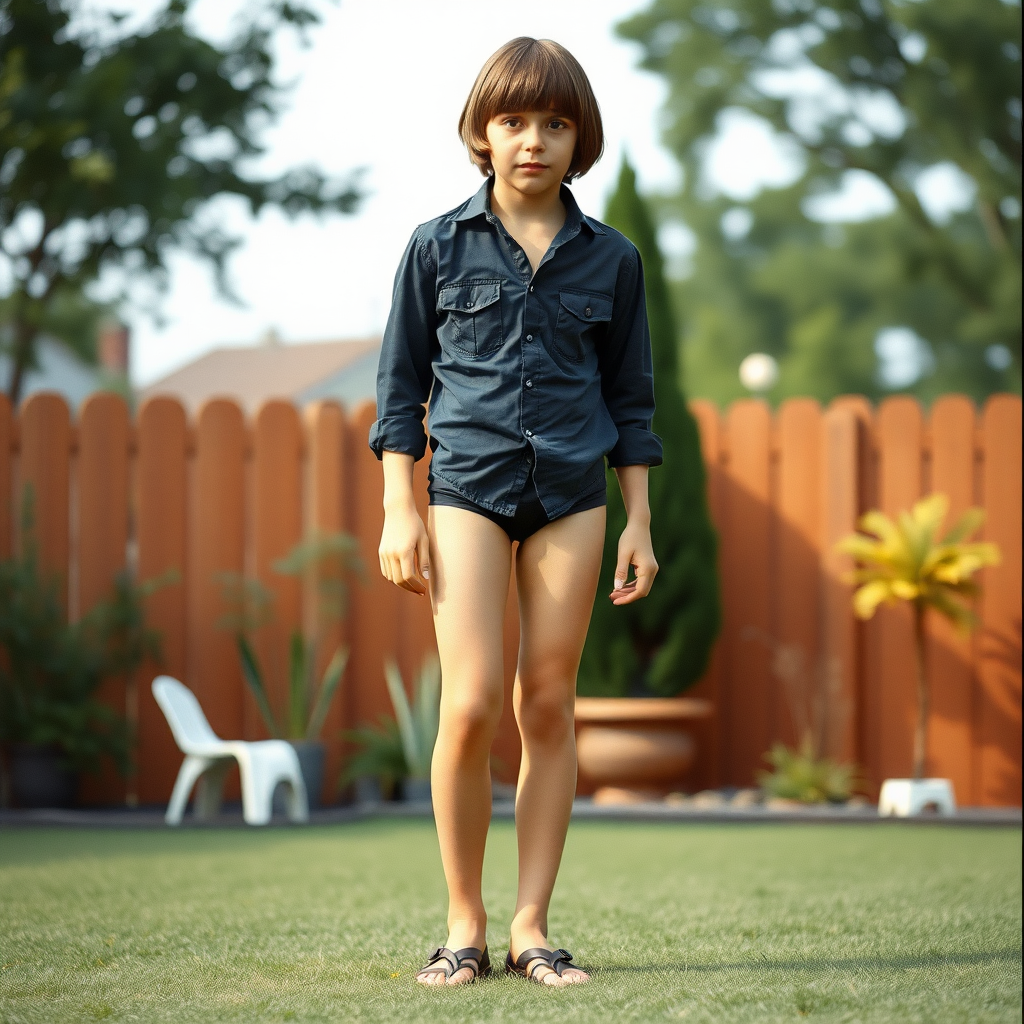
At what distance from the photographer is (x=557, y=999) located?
7.18ft

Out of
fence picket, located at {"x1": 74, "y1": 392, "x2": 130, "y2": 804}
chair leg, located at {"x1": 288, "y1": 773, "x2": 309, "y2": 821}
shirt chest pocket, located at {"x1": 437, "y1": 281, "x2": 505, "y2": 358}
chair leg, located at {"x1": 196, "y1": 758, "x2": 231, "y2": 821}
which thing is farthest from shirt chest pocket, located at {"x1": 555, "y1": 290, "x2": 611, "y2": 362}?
fence picket, located at {"x1": 74, "y1": 392, "x2": 130, "y2": 804}

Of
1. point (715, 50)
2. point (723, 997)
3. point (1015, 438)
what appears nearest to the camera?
point (723, 997)

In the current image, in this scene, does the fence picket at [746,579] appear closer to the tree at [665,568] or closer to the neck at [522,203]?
the tree at [665,568]

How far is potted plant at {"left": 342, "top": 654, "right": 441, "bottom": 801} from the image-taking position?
22.2 feet

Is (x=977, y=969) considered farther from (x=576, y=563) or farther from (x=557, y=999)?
(x=576, y=563)

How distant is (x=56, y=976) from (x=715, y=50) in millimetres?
15308

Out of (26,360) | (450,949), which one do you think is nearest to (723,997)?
(450,949)

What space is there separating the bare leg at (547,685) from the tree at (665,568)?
4.22 metres

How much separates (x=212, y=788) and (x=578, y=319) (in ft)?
14.3

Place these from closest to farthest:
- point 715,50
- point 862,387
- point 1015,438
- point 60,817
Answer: point 60,817, point 1015,438, point 715,50, point 862,387

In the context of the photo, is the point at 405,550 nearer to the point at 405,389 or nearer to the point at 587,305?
the point at 405,389

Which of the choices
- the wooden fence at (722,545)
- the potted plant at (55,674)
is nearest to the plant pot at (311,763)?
the wooden fence at (722,545)

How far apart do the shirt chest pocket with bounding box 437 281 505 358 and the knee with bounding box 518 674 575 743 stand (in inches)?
24.3

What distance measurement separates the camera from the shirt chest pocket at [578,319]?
8.29 feet
